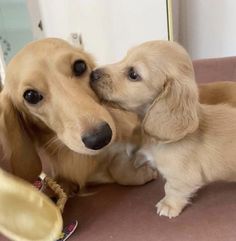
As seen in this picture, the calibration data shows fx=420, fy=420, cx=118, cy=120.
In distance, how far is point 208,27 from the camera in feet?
7.47

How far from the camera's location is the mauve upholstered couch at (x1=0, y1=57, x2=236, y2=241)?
93 centimetres

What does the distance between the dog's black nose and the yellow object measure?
0.15 meters

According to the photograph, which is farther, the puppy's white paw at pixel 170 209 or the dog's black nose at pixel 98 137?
the puppy's white paw at pixel 170 209

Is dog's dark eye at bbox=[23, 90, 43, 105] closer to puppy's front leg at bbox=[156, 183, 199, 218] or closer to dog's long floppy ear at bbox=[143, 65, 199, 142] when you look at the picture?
dog's long floppy ear at bbox=[143, 65, 199, 142]

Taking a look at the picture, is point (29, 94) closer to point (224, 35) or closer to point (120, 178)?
point (120, 178)

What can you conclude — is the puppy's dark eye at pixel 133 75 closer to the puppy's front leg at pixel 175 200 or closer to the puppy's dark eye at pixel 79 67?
the puppy's dark eye at pixel 79 67

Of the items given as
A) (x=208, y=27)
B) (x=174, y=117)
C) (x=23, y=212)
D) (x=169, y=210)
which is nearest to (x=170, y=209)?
(x=169, y=210)

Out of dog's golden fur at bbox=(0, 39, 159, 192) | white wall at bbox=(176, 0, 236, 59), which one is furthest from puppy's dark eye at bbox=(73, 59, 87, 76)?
white wall at bbox=(176, 0, 236, 59)

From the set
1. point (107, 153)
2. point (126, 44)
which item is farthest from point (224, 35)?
point (107, 153)

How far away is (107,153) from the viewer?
1160mm

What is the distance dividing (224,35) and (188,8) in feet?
0.79

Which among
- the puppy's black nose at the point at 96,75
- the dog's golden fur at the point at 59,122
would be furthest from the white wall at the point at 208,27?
the puppy's black nose at the point at 96,75

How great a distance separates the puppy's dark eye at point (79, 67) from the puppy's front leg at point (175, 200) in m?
0.35

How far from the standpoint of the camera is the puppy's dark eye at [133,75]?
938 millimetres
